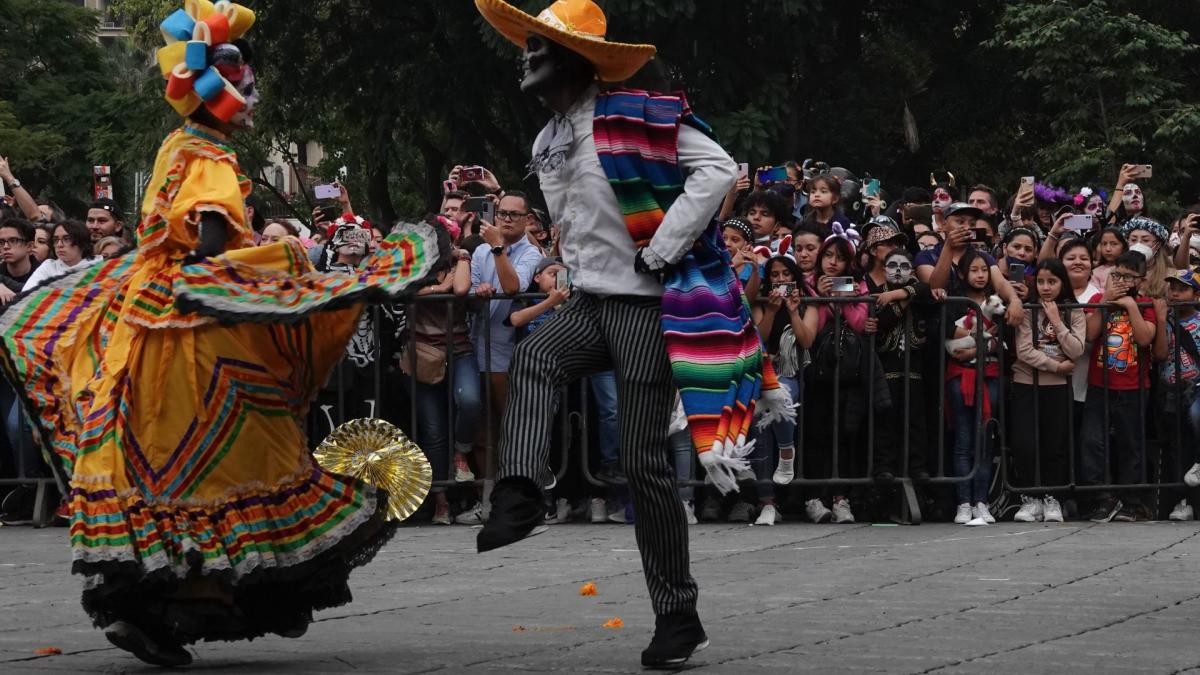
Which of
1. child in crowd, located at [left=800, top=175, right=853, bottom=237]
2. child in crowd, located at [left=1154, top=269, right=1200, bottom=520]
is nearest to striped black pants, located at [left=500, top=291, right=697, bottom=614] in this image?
child in crowd, located at [left=1154, top=269, right=1200, bottom=520]

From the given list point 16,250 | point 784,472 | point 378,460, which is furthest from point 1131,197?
point 378,460

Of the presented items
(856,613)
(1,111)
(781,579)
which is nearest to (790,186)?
(781,579)

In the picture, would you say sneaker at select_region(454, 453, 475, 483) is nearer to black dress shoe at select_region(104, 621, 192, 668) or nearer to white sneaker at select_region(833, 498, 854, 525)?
white sneaker at select_region(833, 498, 854, 525)

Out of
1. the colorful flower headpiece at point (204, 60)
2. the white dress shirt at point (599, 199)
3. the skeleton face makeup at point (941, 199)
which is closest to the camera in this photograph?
the white dress shirt at point (599, 199)

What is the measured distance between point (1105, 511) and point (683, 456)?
243 cm

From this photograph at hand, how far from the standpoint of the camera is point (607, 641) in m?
7.11

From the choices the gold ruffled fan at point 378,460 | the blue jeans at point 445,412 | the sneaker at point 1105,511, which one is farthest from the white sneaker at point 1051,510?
the gold ruffled fan at point 378,460

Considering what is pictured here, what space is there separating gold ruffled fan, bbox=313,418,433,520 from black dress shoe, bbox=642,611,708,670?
57.8 inches

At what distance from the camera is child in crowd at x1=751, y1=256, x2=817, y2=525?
1159 cm

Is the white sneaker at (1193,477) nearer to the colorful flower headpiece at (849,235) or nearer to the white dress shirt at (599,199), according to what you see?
the colorful flower headpiece at (849,235)

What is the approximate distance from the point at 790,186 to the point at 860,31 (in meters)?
16.4

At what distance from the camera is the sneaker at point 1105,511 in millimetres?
11836

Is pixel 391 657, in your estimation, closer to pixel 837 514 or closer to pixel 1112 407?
pixel 837 514

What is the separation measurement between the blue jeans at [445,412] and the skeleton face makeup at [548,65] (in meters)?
5.45
